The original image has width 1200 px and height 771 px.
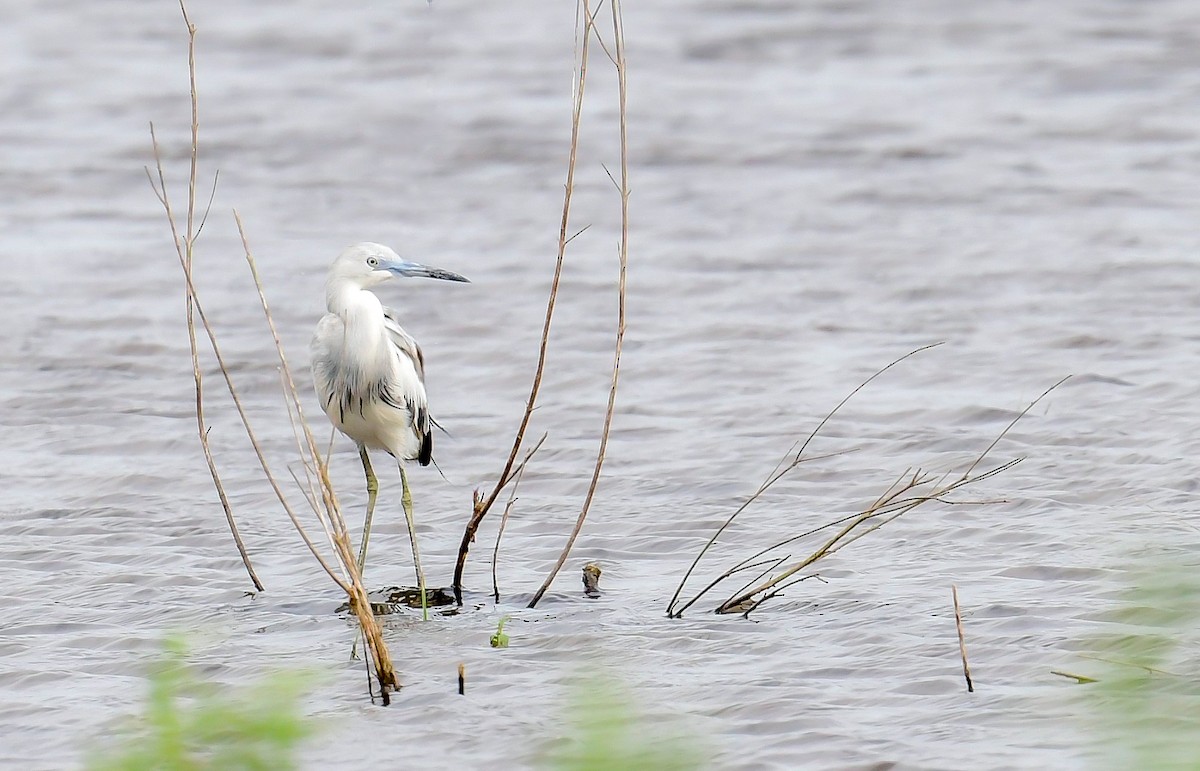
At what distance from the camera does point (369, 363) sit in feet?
19.4

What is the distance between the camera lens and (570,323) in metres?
9.02

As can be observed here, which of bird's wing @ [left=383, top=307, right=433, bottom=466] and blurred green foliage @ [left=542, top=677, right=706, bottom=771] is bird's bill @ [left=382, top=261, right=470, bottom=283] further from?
blurred green foliage @ [left=542, top=677, right=706, bottom=771]

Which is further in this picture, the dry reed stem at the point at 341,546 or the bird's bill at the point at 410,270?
the bird's bill at the point at 410,270

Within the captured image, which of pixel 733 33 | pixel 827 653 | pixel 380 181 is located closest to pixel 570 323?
pixel 380 181

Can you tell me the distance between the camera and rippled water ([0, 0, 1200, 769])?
4863 millimetres

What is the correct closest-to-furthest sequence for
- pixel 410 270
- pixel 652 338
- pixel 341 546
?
pixel 341 546, pixel 410 270, pixel 652 338

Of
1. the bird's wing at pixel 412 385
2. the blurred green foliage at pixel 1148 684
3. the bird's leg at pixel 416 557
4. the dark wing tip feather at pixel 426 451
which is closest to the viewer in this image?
the blurred green foliage at pixel 1148 684

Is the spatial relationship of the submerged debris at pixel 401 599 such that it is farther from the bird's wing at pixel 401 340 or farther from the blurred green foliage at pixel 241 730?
the blurred green foliage at pixel 241 730

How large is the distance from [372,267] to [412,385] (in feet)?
1.59

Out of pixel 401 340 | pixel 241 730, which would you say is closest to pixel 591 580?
pixel 401 340

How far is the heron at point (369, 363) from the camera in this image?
227 inches

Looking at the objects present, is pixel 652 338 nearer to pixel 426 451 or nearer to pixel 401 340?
pixel 426 451

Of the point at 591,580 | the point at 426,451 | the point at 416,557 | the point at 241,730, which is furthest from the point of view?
the point at 426,451

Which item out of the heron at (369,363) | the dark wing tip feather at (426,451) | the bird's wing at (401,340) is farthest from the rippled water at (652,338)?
the bird's wing at (401,340)
